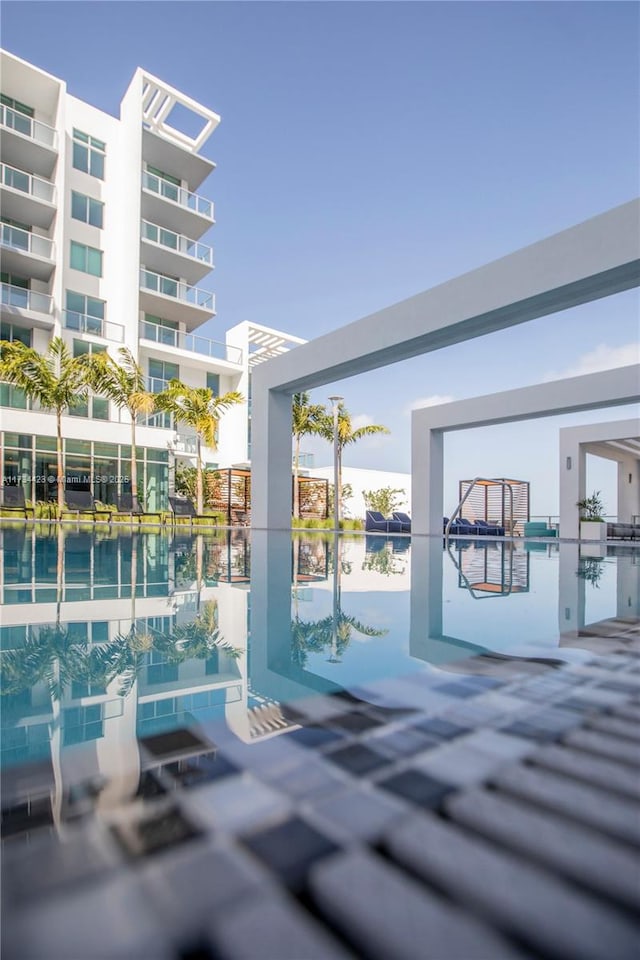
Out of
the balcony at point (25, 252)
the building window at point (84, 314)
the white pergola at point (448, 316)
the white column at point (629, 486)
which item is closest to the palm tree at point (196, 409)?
the building window at point (84, 314)

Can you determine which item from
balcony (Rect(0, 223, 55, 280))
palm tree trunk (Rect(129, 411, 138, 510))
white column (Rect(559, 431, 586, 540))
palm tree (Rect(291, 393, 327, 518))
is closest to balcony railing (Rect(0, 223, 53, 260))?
balcony (Rect(0, 223, 55, 280))

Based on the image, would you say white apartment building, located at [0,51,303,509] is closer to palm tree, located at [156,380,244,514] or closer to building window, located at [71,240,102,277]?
building window, located at [71,240,102,277]

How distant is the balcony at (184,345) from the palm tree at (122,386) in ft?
10.6

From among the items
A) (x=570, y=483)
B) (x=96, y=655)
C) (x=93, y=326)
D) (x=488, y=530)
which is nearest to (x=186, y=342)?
(x=93, y=326)

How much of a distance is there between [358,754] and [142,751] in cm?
55

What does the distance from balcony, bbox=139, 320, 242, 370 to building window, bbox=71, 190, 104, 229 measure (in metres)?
4.58

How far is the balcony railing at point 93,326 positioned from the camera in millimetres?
21131

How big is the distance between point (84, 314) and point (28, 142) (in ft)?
20.9

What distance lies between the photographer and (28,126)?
2102 cm

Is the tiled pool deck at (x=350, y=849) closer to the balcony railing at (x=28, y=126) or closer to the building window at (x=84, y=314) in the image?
the building window at (x=84, y=314)

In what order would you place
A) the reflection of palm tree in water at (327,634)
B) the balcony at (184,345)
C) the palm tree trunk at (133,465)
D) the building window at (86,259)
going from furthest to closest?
the balcony at (184,345), the building window at (86,259), the palm tree trunk at (133,465), the reflection of palm tree in water at (327,634)

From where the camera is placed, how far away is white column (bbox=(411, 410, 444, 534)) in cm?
1617

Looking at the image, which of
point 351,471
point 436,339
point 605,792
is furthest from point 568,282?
point 351,471

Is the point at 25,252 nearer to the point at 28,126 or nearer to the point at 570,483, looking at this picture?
the point at 28,126
